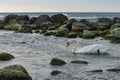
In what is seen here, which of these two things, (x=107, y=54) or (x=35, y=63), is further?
(x=107, y=54)

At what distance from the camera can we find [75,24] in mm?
49344

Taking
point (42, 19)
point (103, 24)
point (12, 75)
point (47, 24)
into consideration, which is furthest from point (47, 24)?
point (12, 75)

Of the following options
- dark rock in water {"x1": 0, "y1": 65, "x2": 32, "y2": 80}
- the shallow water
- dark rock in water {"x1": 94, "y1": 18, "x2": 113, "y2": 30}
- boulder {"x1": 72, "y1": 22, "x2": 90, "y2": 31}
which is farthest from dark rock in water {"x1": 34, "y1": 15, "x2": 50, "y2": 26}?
dark rock in water {"x1": 0, "y1": 65, "x2": 32, "y2": 80}

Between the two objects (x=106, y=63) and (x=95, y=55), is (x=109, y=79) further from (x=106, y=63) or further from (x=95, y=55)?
(x=95, y=55)

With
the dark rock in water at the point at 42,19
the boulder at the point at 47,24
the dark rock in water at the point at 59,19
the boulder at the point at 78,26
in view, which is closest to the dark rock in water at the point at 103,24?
the boulder at the point at 78,26

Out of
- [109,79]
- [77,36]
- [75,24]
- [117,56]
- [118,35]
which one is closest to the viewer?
[109,79]

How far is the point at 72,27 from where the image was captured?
161ft

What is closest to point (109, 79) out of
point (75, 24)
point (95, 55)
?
point (95, 55)

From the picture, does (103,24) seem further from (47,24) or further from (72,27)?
(47,24)

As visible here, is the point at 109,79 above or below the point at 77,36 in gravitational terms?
above

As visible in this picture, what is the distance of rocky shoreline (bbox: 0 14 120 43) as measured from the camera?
41600mm

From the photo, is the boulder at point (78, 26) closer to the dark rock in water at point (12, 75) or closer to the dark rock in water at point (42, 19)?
the dark rock in water at point (42, 19)

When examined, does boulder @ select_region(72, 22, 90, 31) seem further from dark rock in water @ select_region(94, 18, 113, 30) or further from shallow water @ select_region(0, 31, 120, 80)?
shallow water @ select_region(0, 31, 120, 80)

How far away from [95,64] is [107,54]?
4986 millimetres
